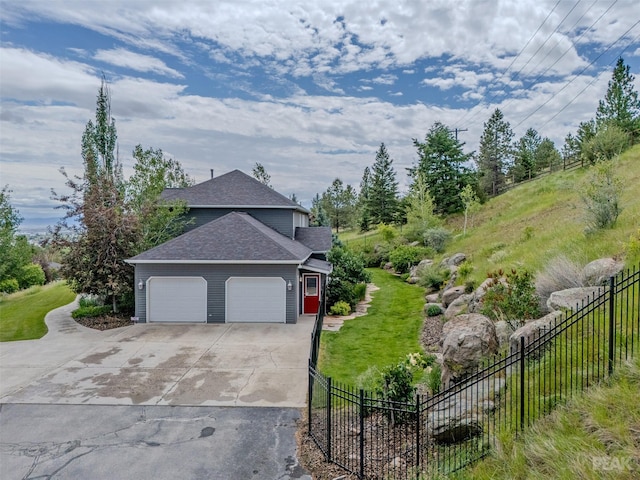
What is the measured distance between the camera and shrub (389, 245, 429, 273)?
29.7 m

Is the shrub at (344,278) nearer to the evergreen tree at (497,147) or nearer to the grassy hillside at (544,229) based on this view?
the grassy hillside at (544,229)

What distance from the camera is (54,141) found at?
70.9 ft

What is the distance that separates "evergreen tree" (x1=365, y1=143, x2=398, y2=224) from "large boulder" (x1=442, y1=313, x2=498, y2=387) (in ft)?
137

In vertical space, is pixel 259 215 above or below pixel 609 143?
below

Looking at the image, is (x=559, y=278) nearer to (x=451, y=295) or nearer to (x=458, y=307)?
(x=458, y=307)

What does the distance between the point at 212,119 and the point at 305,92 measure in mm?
6586

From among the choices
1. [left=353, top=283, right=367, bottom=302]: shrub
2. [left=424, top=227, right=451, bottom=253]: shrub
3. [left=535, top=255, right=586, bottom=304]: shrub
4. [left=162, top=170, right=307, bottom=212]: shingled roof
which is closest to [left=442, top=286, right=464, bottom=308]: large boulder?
[left=353, top=283, right=367, bottom=302]: shrub

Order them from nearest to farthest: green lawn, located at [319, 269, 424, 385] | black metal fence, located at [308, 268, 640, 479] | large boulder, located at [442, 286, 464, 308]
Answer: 1. black metal fence, located at [308, 268, 640, 479]
2. green lawn, located at [319, 269, 424, 385]
3. large boulder, located at [442, 286, 464, 308]

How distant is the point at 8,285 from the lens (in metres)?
29.5

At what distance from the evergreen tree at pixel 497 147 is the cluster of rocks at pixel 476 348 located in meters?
46.2

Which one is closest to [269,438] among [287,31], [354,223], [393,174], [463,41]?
[287,31]

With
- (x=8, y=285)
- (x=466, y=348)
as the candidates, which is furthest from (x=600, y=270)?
(x=8, y=285)

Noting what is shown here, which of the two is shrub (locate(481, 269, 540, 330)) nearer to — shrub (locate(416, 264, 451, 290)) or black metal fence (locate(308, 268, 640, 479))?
black metal fence (locate(308, 268, 640, 479))

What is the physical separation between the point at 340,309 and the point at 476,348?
35.9 ft
